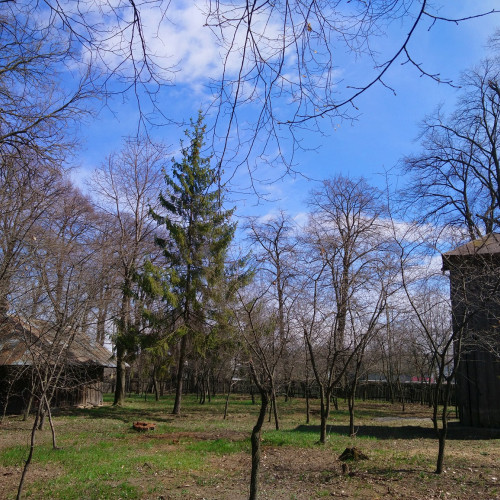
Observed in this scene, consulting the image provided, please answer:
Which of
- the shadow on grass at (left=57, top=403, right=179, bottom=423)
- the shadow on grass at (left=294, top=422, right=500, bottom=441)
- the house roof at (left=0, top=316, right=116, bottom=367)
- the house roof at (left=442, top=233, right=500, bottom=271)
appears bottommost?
the shadow on grass at (left=57, top=403, right=179, bottom=423)

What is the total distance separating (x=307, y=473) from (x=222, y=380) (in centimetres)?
3004

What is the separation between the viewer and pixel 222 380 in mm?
37062

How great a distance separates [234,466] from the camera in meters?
A: 8.68

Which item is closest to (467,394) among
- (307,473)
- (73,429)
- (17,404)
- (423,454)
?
(423,454)

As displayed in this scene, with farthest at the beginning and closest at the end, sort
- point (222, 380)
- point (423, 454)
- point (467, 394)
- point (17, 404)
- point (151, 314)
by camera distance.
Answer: point (222, 380) → point (151, 314) → point (17, 404) → point (467, 394) → point (423, 454)

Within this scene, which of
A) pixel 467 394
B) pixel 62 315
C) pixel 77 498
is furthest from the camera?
pixel 467 394

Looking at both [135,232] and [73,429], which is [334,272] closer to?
[73,429]

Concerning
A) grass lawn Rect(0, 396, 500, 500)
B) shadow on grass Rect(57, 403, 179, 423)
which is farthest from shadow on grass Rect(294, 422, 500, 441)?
shadow on grass Rect(57, 403, 179, 423)

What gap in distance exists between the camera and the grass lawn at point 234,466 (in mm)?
6720

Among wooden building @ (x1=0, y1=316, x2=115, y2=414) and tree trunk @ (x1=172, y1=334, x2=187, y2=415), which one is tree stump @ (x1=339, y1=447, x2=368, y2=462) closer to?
wooden building @ (x1=0, y1=316, x2=115, y2=414)

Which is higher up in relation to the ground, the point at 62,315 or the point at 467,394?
the point at 62,315

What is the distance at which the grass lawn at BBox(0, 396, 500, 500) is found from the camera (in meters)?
6.72

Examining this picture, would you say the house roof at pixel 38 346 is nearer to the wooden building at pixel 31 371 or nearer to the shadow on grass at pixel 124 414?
the wooden building at pixel 31 371

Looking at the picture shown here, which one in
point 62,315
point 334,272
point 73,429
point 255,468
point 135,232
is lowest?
point 73,429
